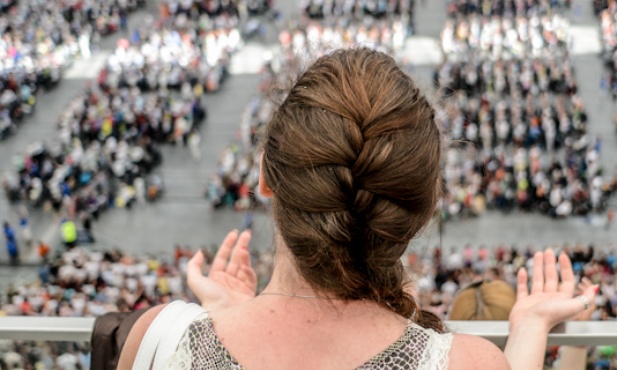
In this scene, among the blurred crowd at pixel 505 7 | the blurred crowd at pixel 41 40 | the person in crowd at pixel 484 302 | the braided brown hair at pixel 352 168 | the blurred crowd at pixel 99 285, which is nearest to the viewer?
the braided brown hair at pixel 352 168

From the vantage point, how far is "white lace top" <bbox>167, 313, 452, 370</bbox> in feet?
3.90

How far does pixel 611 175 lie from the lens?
1816cm

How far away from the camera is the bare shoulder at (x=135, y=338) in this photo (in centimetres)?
132

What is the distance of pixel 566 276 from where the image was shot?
1775mm

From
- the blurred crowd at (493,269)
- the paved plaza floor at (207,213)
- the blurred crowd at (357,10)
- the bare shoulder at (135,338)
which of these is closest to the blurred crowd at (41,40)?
the paved plaza floor at (207,213)

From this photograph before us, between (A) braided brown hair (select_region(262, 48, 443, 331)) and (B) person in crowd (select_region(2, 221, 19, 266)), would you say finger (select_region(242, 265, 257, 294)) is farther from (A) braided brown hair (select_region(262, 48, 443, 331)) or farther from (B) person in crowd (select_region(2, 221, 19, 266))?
(B) person in crowd (select_region(2, 221, 19, 266))

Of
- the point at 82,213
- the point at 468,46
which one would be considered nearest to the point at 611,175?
the point at 468,46

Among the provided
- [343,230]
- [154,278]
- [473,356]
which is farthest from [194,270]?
[154,278]

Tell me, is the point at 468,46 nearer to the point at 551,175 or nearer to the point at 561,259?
the point at 551,175

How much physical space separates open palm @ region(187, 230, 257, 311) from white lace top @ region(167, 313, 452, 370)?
0.38 meters

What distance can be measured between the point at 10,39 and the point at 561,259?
2616 cm

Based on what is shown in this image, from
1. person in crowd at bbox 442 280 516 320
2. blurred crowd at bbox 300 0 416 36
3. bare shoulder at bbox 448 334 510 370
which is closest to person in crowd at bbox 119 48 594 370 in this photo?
bare shoulder at bbox 448 334 510 370

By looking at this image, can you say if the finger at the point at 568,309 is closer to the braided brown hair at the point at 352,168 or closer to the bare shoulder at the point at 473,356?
the bare shoulder at the point at 473,356

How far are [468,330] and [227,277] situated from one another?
647 millimetres
